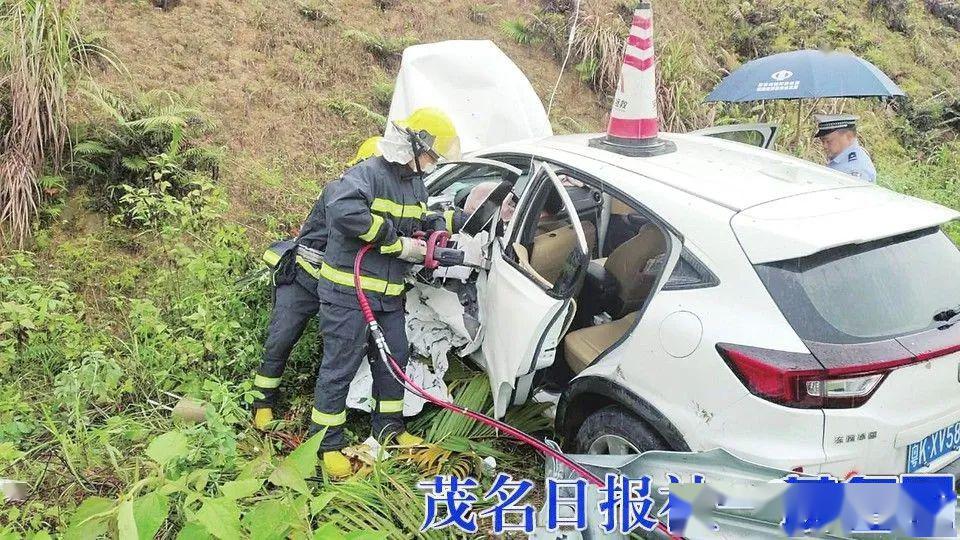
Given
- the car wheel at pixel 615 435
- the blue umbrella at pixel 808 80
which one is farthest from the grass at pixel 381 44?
the car wheel at pixel 615 435

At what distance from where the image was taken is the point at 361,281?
314cm

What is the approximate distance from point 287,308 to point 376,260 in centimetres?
68

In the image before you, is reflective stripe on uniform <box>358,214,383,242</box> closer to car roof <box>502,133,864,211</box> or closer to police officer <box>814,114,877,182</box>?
car roof <box>502,133,864,211</box>

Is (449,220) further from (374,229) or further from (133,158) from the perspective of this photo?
(133,158)

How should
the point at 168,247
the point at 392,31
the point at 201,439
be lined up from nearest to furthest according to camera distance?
1. the point at 201,439
2. the point at 168,247
3. the point at 392,31

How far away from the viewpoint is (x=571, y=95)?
8.05 metres

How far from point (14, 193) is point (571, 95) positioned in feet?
19.2

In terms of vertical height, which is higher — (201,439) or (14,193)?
(14,193)

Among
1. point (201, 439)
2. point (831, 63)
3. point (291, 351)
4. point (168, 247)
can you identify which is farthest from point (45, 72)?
point (831, 63)

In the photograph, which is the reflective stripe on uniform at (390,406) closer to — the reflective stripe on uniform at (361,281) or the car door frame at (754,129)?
the reflective stripe on uniform at (361,281)

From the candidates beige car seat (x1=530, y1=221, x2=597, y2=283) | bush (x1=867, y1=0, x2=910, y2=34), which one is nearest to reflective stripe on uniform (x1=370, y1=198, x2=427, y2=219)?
beige car seat (x1=530, y1=221, x2=597, y2=283)

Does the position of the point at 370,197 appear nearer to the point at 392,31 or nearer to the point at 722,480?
the point at 722,480

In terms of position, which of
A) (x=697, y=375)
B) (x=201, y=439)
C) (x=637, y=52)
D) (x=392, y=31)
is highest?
(x=392, y=31)

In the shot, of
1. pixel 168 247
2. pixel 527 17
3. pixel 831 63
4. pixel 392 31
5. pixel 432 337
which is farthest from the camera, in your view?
pixel 527 17
